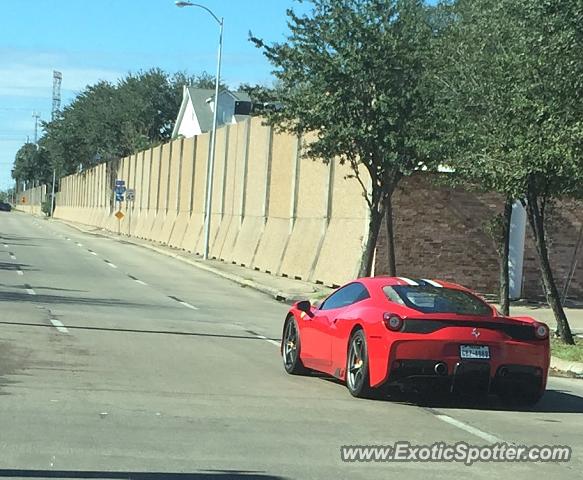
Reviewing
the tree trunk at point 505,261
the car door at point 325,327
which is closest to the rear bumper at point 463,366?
the car door at point 325,327

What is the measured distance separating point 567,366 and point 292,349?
466 centimetres

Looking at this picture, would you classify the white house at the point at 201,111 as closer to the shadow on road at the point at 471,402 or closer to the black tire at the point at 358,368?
the shadow on road at the point at 471,402

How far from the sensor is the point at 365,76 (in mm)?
21719

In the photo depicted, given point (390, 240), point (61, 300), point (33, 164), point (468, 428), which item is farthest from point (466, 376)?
point (33, 164)

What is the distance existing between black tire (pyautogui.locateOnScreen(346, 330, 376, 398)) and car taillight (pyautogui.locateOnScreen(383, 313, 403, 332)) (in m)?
0.42

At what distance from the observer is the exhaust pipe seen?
9.37 meters

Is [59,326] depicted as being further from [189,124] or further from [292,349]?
[189,124]

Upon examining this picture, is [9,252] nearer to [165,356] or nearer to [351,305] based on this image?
[165,356]

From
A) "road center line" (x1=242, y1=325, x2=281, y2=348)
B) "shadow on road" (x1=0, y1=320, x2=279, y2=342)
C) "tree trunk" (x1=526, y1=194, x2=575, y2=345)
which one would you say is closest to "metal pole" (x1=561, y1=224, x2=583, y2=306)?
"tree trunk" (x1=526, y1=194, x2=575, y2=345)

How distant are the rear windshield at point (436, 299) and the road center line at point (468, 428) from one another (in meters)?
1.11

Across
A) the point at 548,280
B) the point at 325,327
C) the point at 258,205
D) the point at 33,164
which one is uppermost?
the point at 33,164

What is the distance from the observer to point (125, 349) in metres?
13.4

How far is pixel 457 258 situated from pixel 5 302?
41.1ft

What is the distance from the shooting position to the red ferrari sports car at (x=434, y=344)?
9383mm
